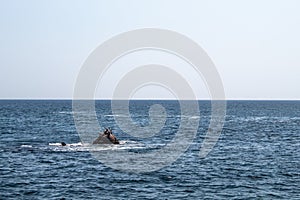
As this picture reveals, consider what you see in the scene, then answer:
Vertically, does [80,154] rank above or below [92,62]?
below

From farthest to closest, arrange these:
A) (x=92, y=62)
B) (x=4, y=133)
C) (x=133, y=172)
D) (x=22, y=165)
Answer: (x=4, y=133)
(x=22, y=165)
(x=133, y=172)
(x=92, y=62)

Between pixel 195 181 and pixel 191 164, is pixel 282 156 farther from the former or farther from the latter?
pixel 195 181

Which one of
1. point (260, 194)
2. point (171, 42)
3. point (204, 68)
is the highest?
point (171, 42)

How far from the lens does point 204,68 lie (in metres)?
30.6

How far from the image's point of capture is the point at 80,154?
52.7 metres

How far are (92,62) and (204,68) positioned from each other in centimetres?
789

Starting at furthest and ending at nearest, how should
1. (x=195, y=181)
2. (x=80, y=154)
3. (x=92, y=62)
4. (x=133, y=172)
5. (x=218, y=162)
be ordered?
(x=80, y=154), (x=218, y=162), (x=133, y=172), (x=195, y=181), (x=92, y=62)

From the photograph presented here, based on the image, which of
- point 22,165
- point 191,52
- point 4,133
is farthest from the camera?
point 4,133

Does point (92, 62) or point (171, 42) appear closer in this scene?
point (92, 62)

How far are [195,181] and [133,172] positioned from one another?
659 centimetres

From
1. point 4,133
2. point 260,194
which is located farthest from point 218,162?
point 4,133

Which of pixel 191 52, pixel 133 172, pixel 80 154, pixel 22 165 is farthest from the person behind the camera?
pixel 80 154

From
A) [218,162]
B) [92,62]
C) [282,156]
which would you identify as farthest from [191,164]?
[92,62]

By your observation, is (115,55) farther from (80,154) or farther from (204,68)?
(80,154)
